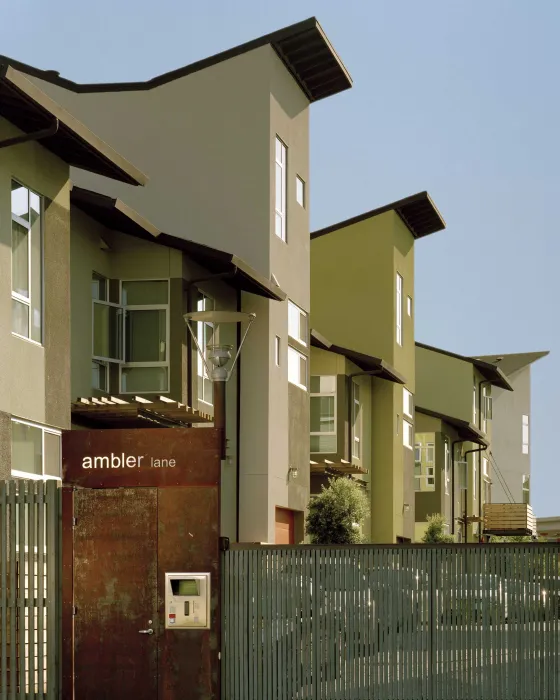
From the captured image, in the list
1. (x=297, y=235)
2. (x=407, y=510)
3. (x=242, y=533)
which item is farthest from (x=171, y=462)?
(x=407, y=510)

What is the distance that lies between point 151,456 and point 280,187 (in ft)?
60.4

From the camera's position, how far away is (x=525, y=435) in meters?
79.2

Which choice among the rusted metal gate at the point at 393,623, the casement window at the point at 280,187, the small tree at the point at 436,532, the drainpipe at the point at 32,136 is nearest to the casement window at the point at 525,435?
the small tree at the point at 436,532

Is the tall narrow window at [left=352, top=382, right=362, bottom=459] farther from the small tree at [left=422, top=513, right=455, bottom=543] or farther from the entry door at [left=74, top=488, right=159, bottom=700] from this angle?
the entry door at [left=74, top=488, right=159, bottom=700]

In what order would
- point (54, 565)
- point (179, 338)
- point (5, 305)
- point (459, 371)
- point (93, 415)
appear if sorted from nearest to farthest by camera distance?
point (54, 565)
point (5, 305)
point (93, 415)
point (179, 338)
point (459, 371)

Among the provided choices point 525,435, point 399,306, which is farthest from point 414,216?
point 525,435

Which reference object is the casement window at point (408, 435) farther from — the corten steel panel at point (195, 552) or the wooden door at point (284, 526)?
the corten steel panel at point (195, 552)

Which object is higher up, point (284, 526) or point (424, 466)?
point (424, 466)

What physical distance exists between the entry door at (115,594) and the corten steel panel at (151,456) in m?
0.18

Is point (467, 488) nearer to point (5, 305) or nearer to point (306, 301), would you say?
A: point (306, 301)

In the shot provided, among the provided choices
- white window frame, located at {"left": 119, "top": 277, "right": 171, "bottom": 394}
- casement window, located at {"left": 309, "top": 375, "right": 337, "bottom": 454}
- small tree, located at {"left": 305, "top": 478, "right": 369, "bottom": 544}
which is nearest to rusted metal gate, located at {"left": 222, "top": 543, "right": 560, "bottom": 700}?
white window frame, located at {"left": 119, "top": 277, "right": 171, "bottom": 394}

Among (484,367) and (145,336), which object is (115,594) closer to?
(145,336)

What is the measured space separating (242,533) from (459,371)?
32805mm

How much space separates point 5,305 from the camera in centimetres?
1888
